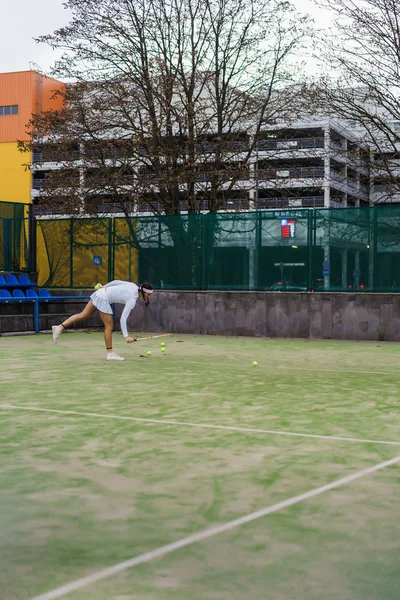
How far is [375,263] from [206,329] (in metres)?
4.63

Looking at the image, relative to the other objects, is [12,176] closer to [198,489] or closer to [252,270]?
[252,270]

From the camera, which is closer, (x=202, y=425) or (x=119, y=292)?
(x=202, y=425)

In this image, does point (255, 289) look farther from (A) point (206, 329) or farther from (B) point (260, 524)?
(B) point (260, 524)

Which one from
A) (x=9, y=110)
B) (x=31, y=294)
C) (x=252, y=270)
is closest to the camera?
(x=252, y=270)

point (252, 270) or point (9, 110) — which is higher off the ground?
point (9, 110)

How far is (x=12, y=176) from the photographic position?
7669 centimetres

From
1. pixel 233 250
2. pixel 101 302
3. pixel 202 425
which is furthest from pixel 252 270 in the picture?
pixel 202 425

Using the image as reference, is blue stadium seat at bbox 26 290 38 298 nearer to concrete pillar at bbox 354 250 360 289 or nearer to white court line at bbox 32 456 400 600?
concrete pillar at bbox 354 250 360 289

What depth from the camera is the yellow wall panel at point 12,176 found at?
75688 millimetres

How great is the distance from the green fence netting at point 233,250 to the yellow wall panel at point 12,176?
53.5 m

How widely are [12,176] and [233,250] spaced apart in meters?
58.1

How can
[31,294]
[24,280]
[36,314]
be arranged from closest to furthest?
[36,314], [31,294], [24,280]

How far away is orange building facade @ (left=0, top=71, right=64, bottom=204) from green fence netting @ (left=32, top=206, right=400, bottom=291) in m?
52.9

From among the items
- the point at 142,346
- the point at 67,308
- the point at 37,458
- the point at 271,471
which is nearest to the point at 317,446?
the point at 271,471
